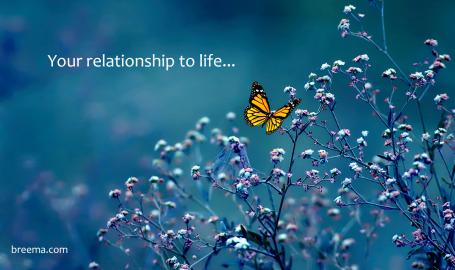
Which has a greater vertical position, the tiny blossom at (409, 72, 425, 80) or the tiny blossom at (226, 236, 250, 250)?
the tiny blossom at (409, 72, 425, 80)

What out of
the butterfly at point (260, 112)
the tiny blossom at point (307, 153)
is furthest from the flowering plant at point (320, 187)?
the butterfly at point (260, 112)

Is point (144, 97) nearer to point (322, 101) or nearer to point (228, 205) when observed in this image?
point (228, 205)

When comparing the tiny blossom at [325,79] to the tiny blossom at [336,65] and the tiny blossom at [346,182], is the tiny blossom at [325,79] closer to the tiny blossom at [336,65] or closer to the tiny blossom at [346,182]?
the tiny blossom at [336,65]

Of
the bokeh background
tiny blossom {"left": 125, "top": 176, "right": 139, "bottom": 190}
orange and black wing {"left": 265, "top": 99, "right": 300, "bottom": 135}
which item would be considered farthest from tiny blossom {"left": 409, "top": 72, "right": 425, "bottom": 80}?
the bokeh background

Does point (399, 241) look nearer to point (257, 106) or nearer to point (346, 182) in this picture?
point (346, 182)

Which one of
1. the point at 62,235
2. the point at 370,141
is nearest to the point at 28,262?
the point at 62,235

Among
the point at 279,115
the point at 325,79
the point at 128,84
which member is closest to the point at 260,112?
the point at 279,115

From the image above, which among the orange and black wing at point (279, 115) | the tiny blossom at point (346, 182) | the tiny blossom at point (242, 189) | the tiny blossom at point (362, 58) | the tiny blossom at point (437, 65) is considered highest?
the tiny blossom at point (362, 58)

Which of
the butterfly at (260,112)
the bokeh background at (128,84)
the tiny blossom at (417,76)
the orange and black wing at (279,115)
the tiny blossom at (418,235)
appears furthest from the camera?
the bokeh background at (128,84)

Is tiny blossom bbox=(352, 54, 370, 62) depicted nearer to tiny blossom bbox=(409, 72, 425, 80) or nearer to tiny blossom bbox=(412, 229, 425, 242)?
tiny blossom bbox=(409, 72, 425, 80)
